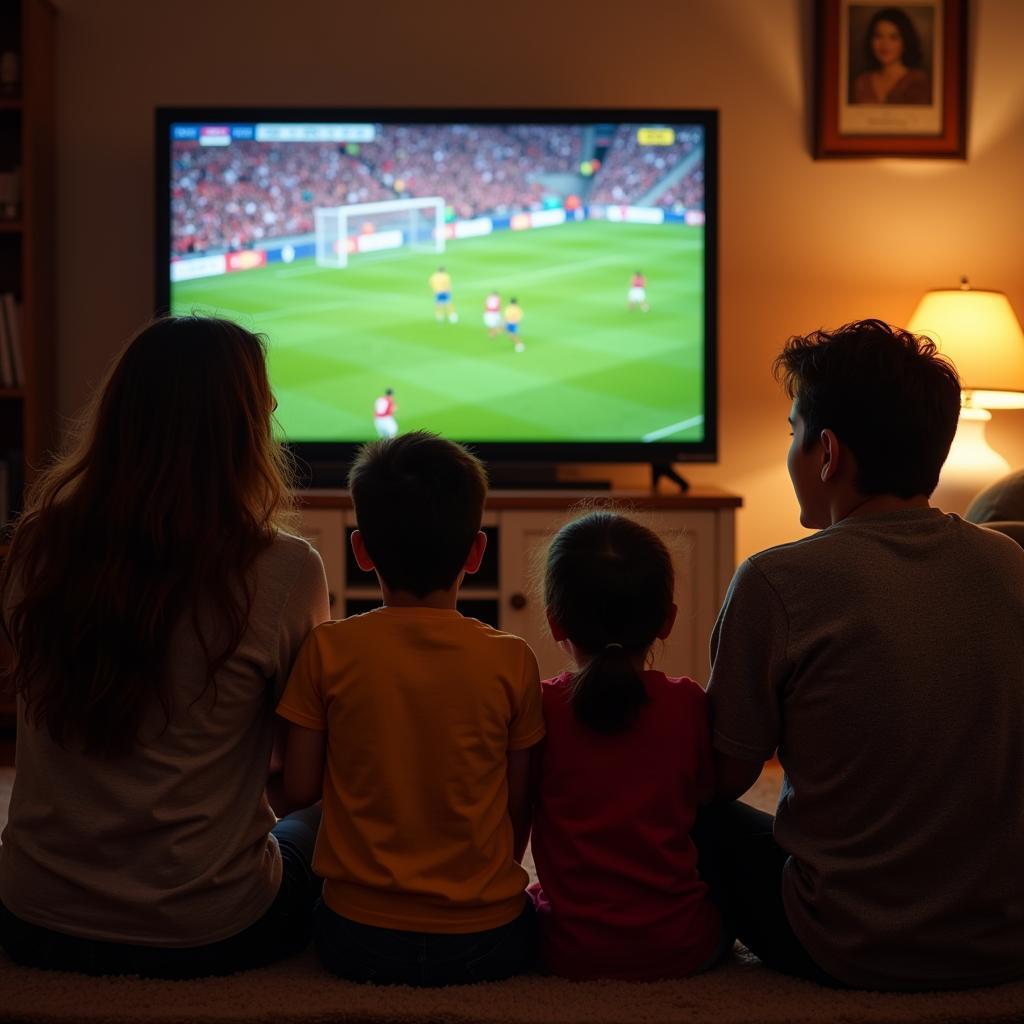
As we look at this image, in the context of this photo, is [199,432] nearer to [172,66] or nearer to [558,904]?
[558,904]

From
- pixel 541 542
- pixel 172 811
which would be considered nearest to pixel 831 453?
pixel 172 811

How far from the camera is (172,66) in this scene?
3.68 metres

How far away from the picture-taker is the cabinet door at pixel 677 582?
10.7 ft

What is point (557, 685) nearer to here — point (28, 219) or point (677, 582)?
point (677, 582)

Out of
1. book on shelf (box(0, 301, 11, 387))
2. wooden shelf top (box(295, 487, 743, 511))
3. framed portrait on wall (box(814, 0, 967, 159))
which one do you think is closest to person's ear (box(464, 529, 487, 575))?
wooden shelf top (box(295, 487, 743, 511))

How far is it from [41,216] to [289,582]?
268 centimetres

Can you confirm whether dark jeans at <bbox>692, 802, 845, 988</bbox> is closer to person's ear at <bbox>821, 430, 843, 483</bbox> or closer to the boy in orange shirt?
the boy in orange shirt

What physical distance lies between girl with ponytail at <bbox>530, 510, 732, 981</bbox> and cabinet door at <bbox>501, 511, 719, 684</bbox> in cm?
183

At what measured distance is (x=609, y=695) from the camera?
4.36 feet

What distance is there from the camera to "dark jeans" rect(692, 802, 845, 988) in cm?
140

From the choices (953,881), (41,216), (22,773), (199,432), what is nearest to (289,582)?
(199,432)

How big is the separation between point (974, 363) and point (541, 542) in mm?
1288

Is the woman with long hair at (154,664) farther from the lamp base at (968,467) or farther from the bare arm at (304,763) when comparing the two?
the lamp base at (968,467)

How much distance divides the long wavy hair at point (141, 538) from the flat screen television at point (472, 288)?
2.14 meters
